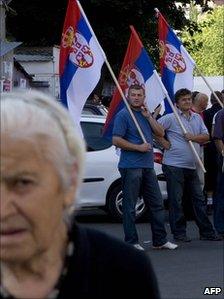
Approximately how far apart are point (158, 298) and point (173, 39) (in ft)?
37.1

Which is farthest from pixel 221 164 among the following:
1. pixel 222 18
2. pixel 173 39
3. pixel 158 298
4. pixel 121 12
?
pixel 222 18

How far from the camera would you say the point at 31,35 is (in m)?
31.7

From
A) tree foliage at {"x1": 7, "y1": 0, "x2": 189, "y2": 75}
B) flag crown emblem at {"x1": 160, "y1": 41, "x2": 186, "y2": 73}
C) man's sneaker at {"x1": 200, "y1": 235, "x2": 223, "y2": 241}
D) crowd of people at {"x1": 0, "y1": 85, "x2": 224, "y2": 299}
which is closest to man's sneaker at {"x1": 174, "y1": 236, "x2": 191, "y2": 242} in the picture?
man's sneaker at {"x1": 200, "y1": 235, "x2": 223, "y2": 241}

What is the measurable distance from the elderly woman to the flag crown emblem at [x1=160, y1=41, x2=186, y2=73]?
1092cm

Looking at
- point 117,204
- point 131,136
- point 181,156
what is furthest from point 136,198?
point 117,204

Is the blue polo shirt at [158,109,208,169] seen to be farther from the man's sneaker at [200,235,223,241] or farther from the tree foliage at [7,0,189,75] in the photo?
the tree foliage at [7,0,189,75]

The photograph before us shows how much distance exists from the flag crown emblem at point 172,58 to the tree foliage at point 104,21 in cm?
1635

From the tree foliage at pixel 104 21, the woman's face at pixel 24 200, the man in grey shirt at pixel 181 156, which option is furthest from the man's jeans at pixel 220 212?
the tree foliage at pixel 104 21

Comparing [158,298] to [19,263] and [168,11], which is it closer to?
[19,263]

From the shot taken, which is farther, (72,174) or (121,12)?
(121,12)

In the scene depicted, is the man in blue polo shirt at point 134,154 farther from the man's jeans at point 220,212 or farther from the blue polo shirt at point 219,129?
the man's jeans at point 220,212

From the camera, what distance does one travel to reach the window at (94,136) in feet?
43.8

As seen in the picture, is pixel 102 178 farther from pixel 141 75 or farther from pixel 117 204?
pixel 141 75

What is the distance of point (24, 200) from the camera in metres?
2.15
